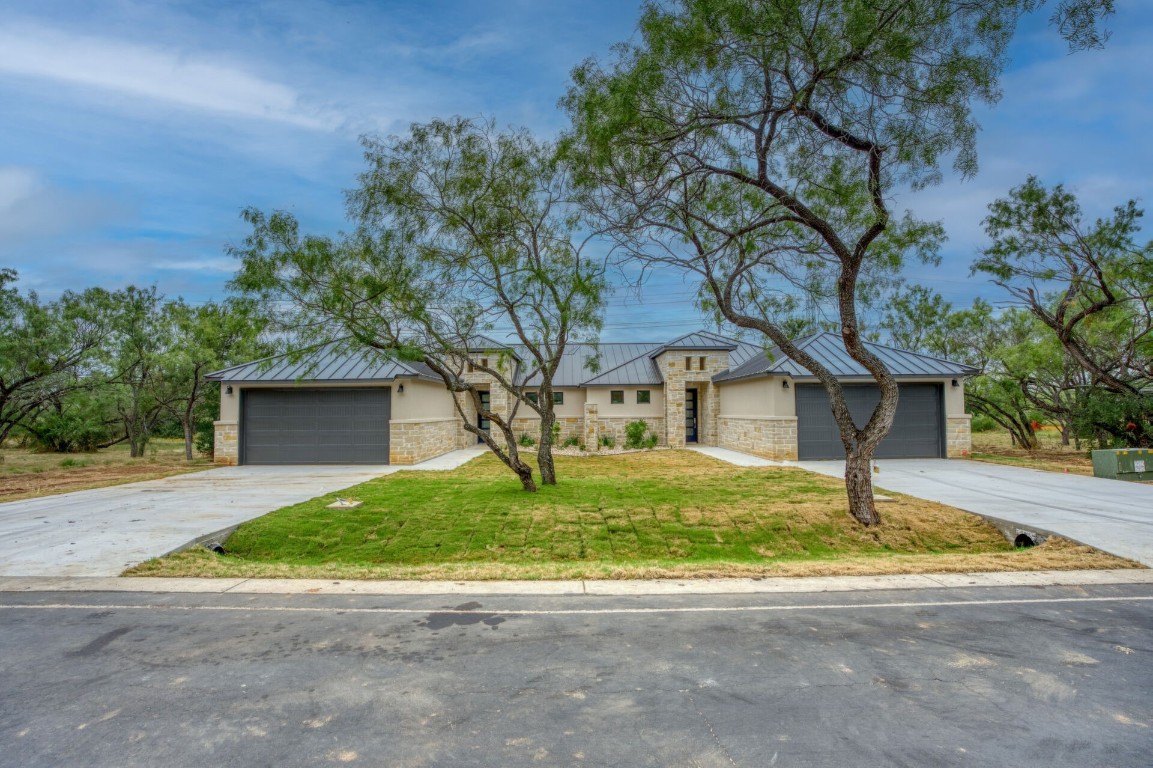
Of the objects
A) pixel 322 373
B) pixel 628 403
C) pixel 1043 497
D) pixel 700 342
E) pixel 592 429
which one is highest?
pixel 700 342

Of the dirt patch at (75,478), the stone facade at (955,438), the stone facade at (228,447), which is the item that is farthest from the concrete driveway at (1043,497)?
the dirt patch at (75,478)

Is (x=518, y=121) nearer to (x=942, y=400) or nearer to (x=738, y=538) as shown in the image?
(x=738, y=538)

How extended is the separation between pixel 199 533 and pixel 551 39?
985 cm

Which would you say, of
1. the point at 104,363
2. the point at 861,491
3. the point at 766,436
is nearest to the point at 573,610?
the point at 861,491

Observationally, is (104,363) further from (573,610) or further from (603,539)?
(573,610)

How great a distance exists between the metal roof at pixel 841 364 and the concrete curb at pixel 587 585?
33.8 ft

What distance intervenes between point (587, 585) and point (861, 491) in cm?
529

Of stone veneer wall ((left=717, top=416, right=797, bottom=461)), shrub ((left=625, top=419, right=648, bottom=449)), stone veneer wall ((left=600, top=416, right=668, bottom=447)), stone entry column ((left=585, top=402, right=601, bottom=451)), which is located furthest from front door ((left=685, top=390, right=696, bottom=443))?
stone entry column ((left=585, top=402, right=601, bottom=451))

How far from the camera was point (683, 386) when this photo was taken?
75.8ft

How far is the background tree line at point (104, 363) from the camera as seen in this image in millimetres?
17641

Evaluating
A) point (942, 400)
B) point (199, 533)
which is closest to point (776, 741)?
point (199, 533)

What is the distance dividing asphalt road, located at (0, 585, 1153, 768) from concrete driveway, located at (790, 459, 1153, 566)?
2.79 metres

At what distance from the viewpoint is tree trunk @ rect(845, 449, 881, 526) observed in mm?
8906

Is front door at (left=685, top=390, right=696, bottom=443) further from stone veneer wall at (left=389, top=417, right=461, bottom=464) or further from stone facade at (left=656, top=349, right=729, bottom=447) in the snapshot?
stone veneer wall at (left=389, top=417, right=461, bottom=464)
